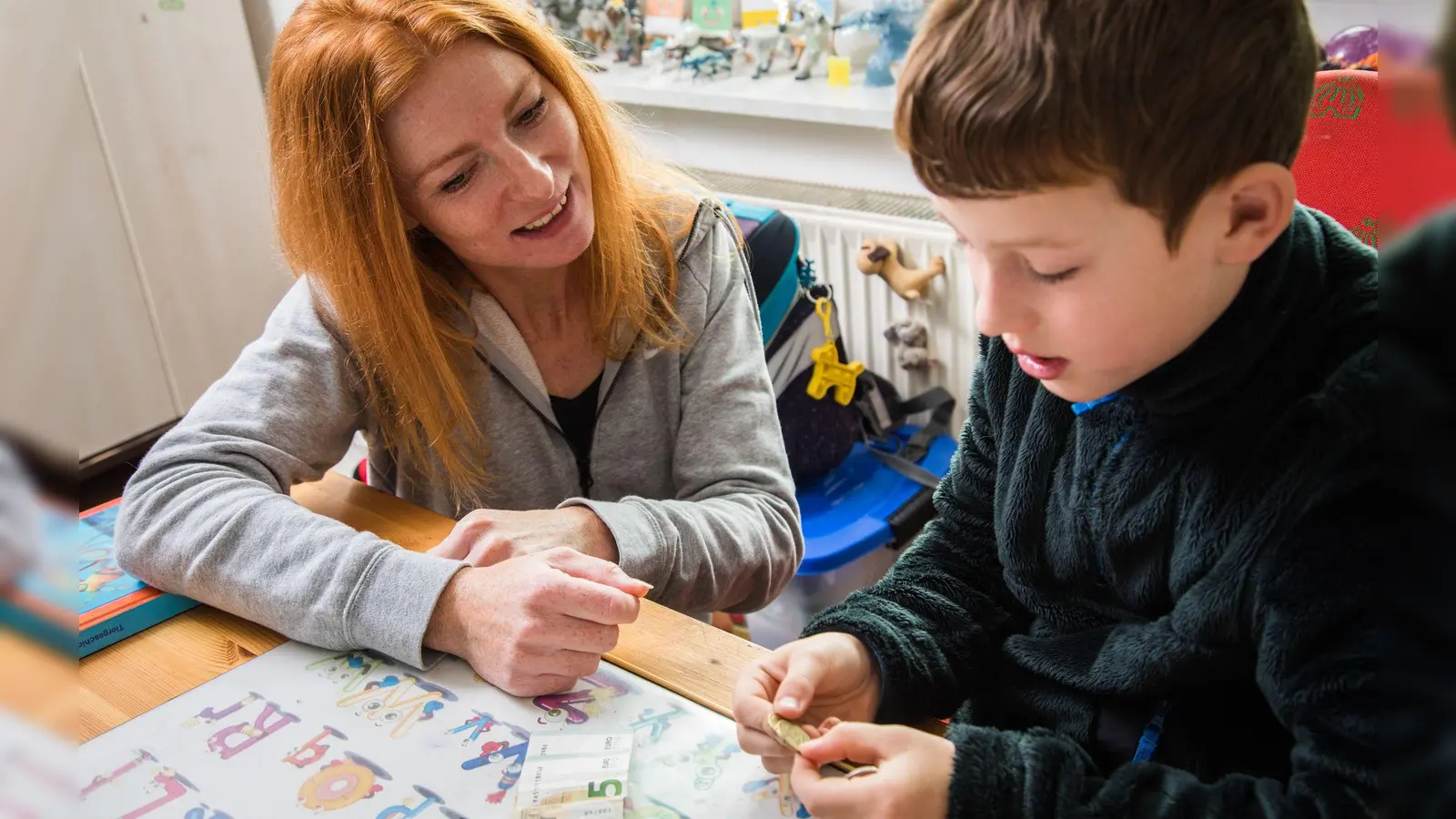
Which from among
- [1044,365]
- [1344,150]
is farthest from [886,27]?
[1044,365]

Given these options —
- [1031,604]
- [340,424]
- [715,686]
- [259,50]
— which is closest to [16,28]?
[259,50]

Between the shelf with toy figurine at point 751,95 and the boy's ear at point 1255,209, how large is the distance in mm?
Answer: 1418

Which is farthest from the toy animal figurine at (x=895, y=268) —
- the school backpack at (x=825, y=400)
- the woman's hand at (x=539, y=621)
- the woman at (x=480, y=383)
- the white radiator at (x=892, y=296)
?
the woman's hand at (x=539, y=621)

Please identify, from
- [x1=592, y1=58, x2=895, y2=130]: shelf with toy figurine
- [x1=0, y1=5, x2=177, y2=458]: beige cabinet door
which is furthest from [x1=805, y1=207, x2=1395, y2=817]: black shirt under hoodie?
[x1=592, y1=58, x2=895, y2=130]: shelf with toy figurine

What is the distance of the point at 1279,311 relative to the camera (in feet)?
1.94

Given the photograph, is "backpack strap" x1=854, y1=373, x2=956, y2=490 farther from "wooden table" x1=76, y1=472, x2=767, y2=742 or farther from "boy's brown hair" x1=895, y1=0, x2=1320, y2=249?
"boy's brown hair" x1=895, y1=0, x2=1320, y2=249

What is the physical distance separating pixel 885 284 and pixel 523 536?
4.19 ft

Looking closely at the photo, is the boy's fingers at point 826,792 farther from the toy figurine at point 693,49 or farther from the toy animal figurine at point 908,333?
the toy figurine at point 693,49

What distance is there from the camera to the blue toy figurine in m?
2.00

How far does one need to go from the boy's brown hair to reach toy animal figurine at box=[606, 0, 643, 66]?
2007mm

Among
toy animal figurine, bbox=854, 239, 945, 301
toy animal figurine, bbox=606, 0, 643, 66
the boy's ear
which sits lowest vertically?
toy animal figurine, bbox=854, 239, 945, 301

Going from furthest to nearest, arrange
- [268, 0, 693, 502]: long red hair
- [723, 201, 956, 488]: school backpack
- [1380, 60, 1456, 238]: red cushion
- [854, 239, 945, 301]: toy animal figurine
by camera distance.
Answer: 1. [854, 239, 945, 301]: toy animal figurine
2. [723, 201, 956, 488]: school backpack
3. [268, 0, 693, 502]: long red hair
4. [1380, 60, 1456, 238]: red cushion

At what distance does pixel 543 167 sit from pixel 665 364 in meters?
0.25

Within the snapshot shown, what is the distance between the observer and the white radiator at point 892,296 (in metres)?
1.99
